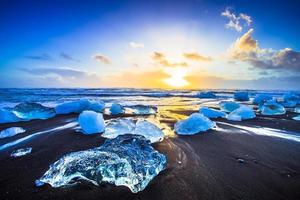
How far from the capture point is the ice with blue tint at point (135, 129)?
3.60 meters

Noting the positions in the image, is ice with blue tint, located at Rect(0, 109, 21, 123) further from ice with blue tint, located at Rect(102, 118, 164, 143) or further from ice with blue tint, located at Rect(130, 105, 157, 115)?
ice with blue tint, located at Rect(130, 105, 157, 115)

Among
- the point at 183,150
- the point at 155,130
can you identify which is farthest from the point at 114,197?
the point at 155,130

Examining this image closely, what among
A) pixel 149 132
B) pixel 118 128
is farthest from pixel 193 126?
pixel 118 128

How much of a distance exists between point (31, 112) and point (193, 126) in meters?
5.42

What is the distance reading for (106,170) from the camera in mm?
2016

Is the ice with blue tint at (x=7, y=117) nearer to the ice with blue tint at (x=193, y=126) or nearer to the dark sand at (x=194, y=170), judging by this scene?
Result: the dark sand at (x=194, y=170)

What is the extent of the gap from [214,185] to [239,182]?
0.31m

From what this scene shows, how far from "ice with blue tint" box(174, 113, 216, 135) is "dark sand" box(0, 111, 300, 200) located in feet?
1.00

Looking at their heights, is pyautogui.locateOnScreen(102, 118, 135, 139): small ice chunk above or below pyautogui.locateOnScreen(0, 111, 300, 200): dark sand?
above

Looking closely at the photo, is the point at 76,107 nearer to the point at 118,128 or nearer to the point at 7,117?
the point at 7,117

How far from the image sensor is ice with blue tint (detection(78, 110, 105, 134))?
4113mm

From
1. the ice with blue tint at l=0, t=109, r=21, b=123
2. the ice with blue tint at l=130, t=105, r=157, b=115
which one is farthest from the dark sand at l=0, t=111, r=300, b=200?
the ice with blue tint at l=130, t=105, r=157, b=115

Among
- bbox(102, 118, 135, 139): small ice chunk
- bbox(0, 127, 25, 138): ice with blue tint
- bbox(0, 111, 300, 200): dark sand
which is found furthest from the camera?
bbox(0, 127, 25, 138): ice with blue tint

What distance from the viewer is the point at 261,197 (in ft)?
6.15
